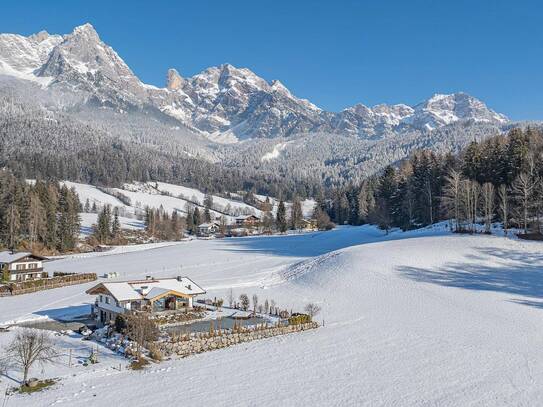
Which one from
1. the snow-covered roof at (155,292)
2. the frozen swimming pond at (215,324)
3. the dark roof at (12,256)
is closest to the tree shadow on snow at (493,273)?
the frozen swimming pond at (215,324)

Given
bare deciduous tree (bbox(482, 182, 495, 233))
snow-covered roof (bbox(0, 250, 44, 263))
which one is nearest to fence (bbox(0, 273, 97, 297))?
snow-covered roof (bbox(0, 250, 44, 263))

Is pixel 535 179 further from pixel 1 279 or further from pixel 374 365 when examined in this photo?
pixel 1 279

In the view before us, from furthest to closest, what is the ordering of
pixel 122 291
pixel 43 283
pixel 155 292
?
pixel 43 283, pixel 155 292, pixel 122 291

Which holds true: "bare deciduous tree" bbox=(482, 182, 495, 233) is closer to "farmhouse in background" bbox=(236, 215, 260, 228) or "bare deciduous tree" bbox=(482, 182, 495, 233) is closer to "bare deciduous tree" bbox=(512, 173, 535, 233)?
"bare deciduous tree" bbox=(512, 173, 535, 233)

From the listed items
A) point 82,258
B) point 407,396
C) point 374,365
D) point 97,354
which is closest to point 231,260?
point 82,258

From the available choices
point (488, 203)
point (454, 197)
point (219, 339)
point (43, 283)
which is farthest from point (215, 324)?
point (454, 197)

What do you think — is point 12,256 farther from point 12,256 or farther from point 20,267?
point 20,267

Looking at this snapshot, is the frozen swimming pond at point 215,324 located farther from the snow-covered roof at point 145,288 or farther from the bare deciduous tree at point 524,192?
the bare deciduous tree at point 524,192
